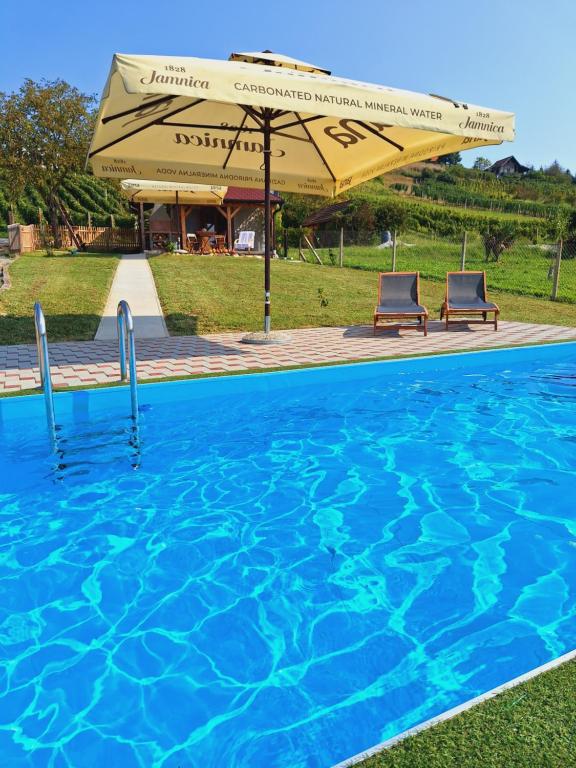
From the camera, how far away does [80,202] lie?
5453 centimetres

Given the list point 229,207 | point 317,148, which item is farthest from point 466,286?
point 229,207

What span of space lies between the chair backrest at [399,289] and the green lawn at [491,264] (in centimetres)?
627

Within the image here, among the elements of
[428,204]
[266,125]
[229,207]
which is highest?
[428,204]

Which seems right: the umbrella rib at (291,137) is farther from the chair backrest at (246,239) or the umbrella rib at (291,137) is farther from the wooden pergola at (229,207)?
the wooden pergola at (229,207)

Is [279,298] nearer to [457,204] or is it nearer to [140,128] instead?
[140,128]

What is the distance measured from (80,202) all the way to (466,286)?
171ft

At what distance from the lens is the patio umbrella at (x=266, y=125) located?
5578mm

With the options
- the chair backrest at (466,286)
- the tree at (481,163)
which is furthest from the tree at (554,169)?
the chair backrest at (466,286)

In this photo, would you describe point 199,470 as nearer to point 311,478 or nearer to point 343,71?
point 311,478

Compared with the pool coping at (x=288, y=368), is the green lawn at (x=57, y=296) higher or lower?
higher

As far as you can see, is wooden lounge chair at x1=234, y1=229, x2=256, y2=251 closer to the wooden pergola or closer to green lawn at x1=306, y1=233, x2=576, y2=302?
the wooden pergola

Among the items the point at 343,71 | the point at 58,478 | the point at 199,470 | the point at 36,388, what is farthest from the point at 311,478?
the point at 343,71

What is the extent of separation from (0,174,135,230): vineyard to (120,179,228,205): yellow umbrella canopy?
20480 mm

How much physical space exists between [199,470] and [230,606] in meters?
1.97
